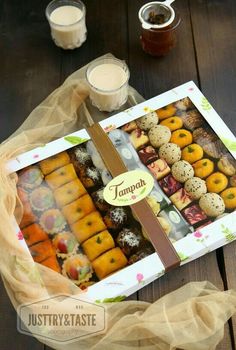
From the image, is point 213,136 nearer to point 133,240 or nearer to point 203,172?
point 203,172

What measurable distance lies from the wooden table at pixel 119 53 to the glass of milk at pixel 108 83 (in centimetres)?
4

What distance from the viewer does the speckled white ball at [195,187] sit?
0.72 meters

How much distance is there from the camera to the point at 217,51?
2.93 ft

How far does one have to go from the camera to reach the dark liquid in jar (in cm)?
86

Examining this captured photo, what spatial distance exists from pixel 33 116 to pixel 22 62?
144 millimetres

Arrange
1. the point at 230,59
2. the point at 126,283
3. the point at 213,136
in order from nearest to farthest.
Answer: the point at 126,283 < the point at 213,136 < the point at 230,59

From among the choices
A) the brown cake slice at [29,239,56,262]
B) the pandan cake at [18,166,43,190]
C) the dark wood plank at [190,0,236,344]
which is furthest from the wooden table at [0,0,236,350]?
the brown cake slice at [29,239,56,262]

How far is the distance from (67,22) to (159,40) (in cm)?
18

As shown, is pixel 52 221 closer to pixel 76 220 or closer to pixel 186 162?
pixel 76 220

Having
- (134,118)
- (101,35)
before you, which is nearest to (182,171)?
(134,118)

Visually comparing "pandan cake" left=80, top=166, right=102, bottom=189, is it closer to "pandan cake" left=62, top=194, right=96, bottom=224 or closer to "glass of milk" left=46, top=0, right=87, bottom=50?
"pandan cake" left=62, top=194, right=96, bottom=224

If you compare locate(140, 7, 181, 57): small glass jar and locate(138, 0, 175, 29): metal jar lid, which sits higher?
locate(138, 0, 175, 29): metal jar lid

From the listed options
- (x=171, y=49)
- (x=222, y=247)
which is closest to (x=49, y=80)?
(x=171, y=49)

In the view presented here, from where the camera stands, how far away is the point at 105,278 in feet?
2.17
